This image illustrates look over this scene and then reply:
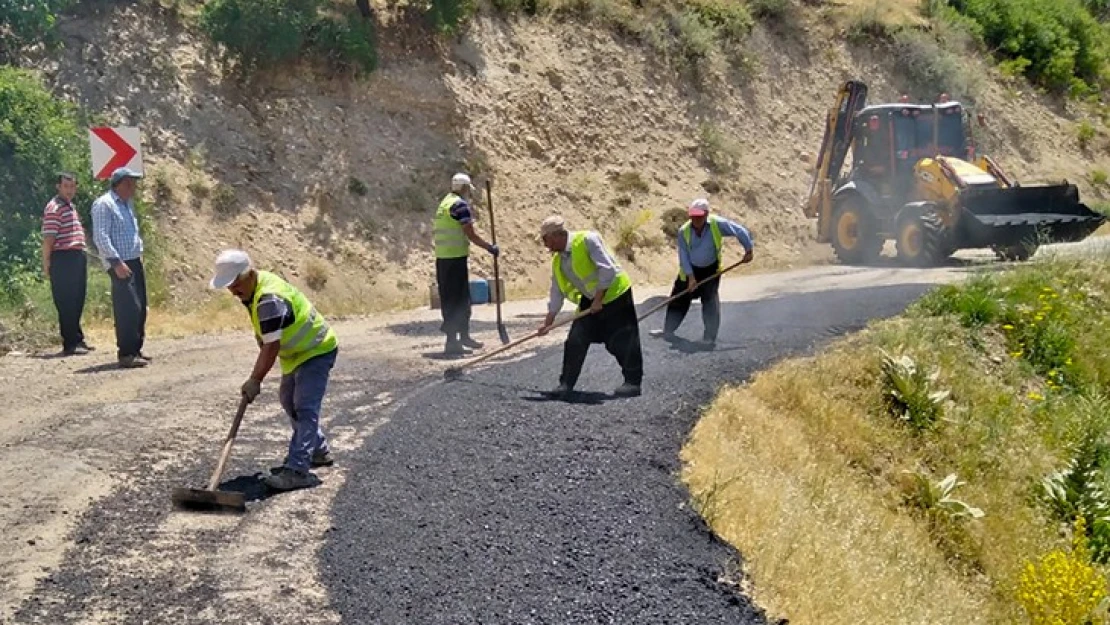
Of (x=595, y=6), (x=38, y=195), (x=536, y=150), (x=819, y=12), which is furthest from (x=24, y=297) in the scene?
(x=819, y=12)

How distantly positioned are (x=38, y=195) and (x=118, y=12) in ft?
18.3

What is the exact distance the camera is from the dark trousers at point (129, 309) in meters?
10.4

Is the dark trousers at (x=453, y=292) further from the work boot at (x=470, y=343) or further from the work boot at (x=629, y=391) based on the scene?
the work boot at (x=629, y=391)

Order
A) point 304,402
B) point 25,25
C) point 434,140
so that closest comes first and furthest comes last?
point 304,402, point 25,25, point 434,140

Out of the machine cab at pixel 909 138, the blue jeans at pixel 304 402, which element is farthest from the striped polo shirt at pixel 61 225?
the machine cab at pixel 909 138

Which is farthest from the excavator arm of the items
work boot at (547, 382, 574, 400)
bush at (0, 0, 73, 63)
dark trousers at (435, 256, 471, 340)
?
work boot at (547, 382, 574, 400)

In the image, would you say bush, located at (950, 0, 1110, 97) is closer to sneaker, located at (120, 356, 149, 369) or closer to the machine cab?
the machine cab

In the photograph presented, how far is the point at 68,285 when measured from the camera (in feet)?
36.5

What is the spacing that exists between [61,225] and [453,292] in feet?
12.2

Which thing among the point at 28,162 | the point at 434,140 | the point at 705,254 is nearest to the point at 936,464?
the point at 705,254

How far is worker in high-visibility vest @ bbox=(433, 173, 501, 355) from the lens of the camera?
11531mm

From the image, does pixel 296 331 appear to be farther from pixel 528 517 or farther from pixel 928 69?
pixel 928 69

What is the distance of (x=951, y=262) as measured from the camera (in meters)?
20.6

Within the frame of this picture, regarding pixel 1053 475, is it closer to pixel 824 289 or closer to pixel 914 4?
pixel 824 289
